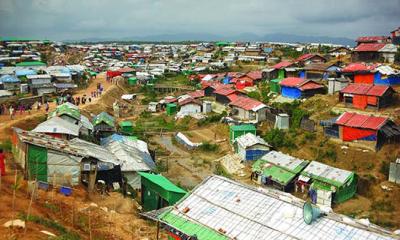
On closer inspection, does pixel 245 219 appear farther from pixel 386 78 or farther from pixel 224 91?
pixel 224 91

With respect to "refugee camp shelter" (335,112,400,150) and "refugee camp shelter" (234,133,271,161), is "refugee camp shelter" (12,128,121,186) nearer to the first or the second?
"refugee camp shelter" (234,133,271,161)

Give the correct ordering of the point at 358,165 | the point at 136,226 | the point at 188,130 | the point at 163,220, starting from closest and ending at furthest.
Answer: the point at 163,220 < the point at 136,226 < the point at 358,165 < the point at 188,130

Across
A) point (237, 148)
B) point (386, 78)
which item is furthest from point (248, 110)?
point (386, 78)

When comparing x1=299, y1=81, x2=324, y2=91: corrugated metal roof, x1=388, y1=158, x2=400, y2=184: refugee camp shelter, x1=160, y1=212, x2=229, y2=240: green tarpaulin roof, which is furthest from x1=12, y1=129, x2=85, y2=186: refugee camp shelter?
x1=299, y1=81, x2=324, y2=91: corrugated metal roof

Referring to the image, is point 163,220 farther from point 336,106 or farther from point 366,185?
point 336,106

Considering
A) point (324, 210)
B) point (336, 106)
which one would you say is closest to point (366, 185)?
point (336, 106)

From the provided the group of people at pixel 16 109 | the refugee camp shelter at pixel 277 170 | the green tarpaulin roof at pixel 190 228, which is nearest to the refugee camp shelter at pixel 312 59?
the refugee camp shelter at pixel 277 170

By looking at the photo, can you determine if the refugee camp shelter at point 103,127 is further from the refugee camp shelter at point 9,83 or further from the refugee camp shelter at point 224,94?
the refugee camp shelter at point 9,83
